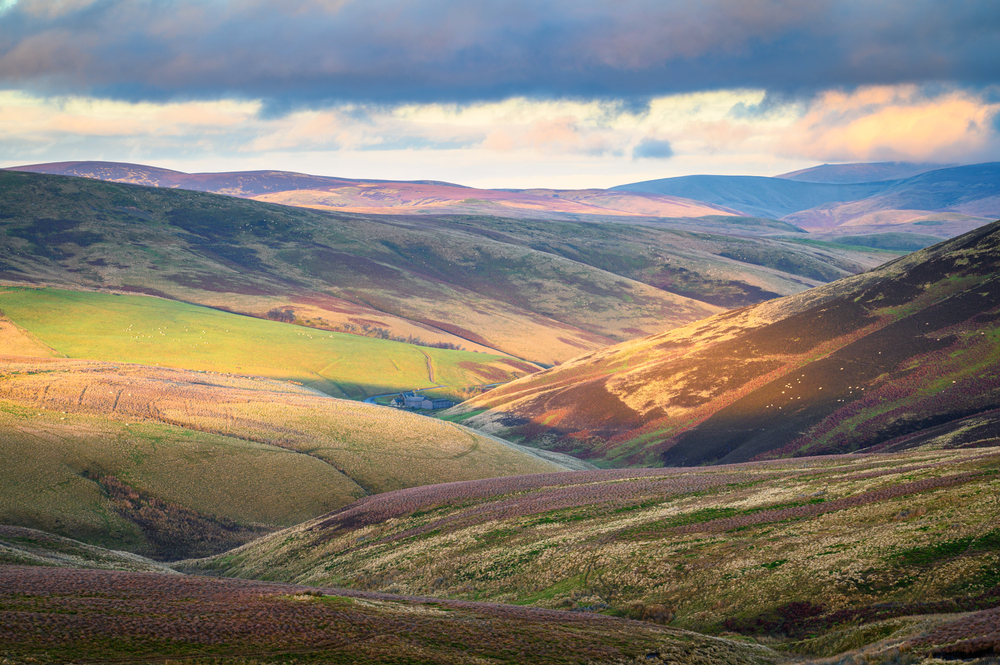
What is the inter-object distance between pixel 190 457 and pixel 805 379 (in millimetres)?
69829

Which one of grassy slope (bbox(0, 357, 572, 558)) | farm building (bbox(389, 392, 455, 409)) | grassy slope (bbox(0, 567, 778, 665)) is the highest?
grassy slope (bbox(0, 567, 778, 665))

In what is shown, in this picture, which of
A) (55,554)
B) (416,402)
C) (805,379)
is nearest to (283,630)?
(55,554)

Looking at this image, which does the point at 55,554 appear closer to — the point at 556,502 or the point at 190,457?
the point at 190,457

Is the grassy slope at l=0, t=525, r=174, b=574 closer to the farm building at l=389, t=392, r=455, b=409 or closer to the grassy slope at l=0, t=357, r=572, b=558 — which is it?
the grassy slope at l=0, t=357, r=572, b=558

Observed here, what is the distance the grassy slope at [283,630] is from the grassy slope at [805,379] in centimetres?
5763

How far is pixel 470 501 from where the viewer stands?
167 feet

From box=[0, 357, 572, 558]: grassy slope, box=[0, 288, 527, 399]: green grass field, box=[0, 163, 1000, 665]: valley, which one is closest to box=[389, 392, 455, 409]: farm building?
box=[0, 288, 527, 399]: green grass field

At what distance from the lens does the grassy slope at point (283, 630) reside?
18.3 metres

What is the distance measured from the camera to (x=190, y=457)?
6012 centimetres

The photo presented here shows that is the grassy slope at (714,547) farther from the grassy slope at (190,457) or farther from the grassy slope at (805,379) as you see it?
the grassy slope at (805,379)

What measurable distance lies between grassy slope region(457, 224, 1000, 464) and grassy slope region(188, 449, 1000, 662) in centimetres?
2710

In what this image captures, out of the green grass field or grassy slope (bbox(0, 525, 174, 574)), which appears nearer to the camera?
grassy slope (bbox(0, 525, 174, 574))

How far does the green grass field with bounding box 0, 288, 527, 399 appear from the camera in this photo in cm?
12888

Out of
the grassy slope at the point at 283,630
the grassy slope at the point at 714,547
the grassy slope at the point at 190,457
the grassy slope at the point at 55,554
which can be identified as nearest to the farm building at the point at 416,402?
the grassy slope at the point at 190,457
